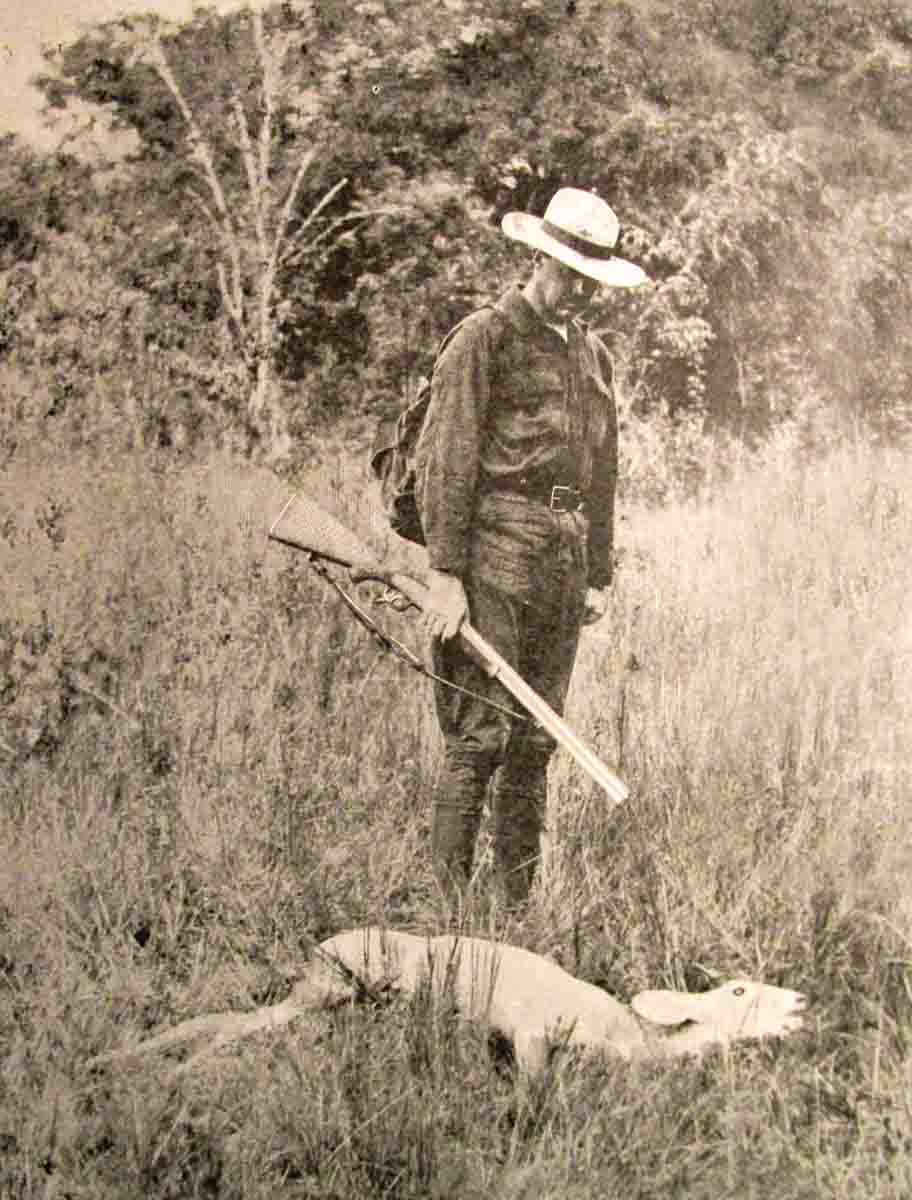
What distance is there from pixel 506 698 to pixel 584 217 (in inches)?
41.9

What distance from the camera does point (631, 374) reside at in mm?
3617

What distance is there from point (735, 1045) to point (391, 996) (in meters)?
0.65

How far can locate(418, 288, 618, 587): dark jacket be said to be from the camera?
3039 millimetres

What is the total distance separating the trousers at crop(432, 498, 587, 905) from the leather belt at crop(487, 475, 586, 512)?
20 mm

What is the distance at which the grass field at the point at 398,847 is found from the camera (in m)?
2.50

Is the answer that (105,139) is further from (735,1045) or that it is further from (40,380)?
(735,1045)

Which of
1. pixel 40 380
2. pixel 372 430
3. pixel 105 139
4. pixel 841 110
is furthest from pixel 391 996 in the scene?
pixel 841 110

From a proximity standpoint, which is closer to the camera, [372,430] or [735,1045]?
[735,1045]

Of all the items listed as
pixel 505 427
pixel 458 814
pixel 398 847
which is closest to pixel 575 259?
pixel 505 427

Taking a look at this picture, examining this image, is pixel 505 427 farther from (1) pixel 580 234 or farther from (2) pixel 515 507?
(1) pixel 580 234

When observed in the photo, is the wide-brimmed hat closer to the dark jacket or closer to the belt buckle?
the dark jacket

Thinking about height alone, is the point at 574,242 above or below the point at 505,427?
above

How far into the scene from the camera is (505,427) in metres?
3.12

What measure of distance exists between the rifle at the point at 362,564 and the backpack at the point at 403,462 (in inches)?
4.4
